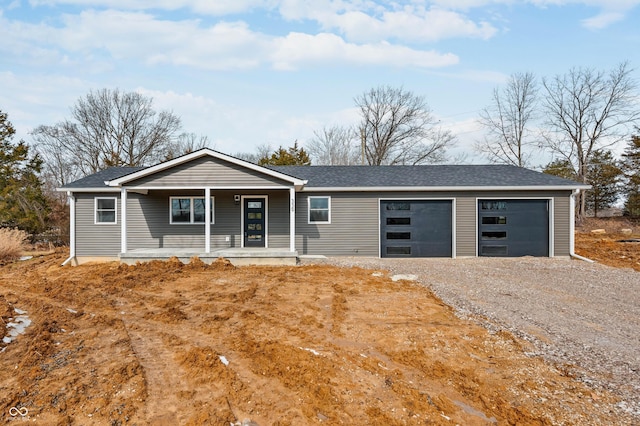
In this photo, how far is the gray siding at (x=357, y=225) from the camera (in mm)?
12383

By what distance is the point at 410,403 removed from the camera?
2.93 metres

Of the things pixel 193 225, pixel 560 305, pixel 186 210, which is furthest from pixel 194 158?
pixel 560 305

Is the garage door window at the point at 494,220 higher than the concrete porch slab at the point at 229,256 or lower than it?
higher

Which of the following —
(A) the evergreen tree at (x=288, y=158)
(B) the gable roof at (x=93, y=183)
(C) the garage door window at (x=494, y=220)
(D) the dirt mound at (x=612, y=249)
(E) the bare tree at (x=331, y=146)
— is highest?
(E) the bare tree at (x=331, y=146)

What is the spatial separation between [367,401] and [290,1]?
11.0 meters

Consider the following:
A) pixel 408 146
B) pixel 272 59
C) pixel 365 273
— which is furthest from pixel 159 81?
pixel 408 146

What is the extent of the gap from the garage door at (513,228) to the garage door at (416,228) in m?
1.23

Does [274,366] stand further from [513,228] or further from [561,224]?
[561,224]

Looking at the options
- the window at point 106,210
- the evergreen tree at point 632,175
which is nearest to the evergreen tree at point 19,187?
the window at point 106,210

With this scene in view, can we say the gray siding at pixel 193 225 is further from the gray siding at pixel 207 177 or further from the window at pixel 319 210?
the gray siding at pixel 207 177

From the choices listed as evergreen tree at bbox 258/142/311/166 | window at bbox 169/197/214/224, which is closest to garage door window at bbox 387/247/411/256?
window at bbox 169/197/214/224

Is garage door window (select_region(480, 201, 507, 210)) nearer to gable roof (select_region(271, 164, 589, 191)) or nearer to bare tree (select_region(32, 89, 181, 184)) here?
gable roof (select_region(271, 164, 589, 191))

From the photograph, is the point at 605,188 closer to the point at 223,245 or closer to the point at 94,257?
the point at 223,245

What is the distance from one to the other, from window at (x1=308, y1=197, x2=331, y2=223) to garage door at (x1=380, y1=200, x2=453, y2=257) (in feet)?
6.51
